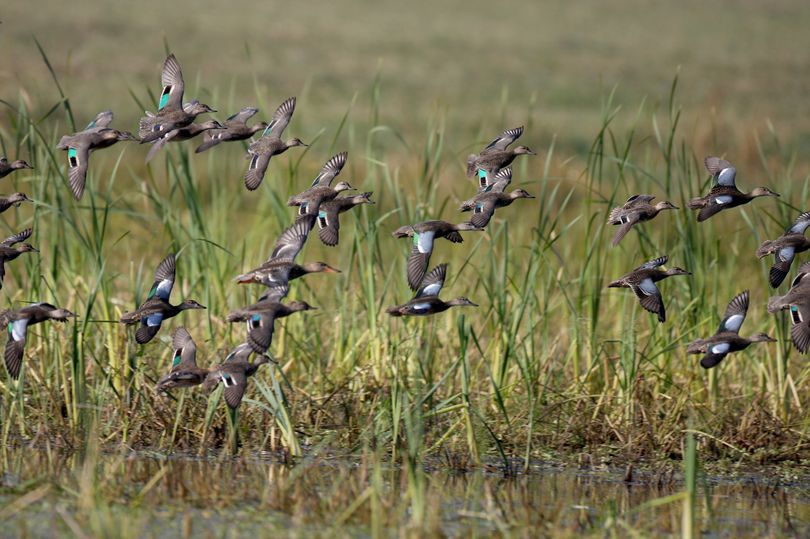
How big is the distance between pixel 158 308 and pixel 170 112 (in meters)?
0.75

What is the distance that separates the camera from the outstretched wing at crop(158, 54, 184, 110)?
15.9ft

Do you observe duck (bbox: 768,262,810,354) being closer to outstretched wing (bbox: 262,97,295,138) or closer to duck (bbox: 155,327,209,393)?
outstretched wing (bbox: 262,97,295,138)

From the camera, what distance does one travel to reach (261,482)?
5.08 meters

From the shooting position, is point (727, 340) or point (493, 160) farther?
point (493, 160)

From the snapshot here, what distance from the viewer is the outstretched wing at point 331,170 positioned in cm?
474

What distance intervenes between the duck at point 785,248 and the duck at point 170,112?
2165mm

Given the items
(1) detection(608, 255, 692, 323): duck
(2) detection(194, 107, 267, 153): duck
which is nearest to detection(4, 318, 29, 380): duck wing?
(2) detection(194, 107, 267, 153): duck

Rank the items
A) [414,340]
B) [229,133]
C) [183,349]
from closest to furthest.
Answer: [229,133], [183,349], [414,340]

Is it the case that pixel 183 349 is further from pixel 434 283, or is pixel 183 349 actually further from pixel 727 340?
pixel 727 340

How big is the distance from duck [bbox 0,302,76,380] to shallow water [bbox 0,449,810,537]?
1.54ft

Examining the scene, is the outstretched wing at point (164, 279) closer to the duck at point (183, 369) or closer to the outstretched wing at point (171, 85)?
the duck at point (183, 369)

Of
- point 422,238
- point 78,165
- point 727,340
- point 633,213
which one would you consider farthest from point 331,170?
point 727,340

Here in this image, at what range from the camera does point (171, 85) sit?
4.90m

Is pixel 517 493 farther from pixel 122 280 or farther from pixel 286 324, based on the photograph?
pixel 122 280
